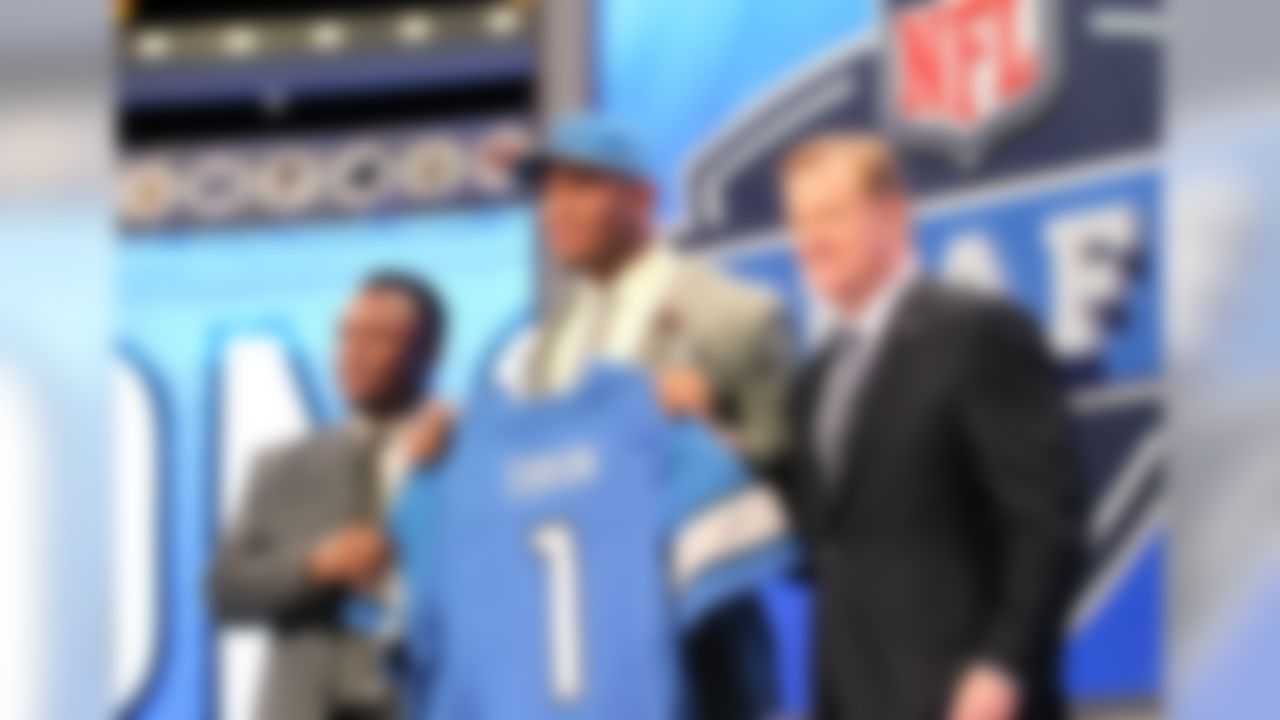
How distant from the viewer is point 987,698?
1.68m

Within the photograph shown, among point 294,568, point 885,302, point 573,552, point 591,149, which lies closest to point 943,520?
point 885,302

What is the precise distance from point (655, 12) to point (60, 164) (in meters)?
0.50

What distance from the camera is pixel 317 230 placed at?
1.90m

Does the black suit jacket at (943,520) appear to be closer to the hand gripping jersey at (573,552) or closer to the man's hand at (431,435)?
the hand gripping jersey at (573,552)

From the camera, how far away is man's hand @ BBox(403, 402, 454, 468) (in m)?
1.86

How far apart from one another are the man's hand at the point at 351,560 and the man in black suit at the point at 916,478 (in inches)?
12.3

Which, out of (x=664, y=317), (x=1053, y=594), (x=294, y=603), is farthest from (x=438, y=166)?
(x=1053, y=594)

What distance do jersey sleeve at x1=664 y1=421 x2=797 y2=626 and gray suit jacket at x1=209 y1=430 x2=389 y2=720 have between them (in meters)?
0.24

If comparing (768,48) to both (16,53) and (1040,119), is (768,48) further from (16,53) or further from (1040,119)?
(16,53)

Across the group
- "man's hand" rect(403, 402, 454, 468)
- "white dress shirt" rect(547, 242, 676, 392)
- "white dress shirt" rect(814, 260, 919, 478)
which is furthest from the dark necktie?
"man's hand" rect(403, 402, 454, 468)

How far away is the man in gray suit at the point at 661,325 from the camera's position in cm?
176

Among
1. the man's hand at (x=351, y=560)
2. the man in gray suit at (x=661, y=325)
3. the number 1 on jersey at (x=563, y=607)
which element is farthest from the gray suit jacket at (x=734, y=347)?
the man's hand at (x=351, y=560)

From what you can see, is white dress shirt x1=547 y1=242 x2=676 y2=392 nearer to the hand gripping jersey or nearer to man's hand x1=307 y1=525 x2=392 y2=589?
the hand gripping jersey

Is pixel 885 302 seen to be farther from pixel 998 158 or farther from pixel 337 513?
pixel 337 513
